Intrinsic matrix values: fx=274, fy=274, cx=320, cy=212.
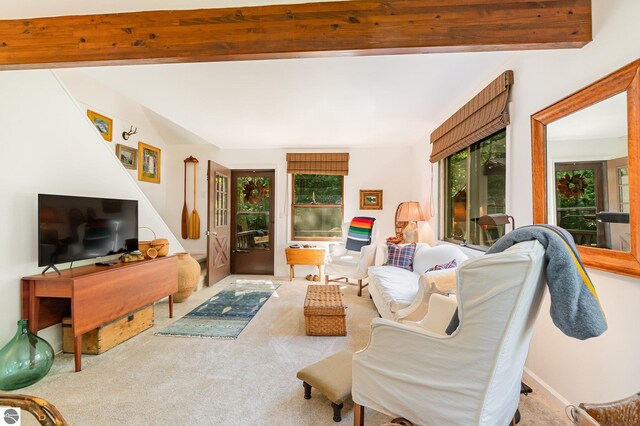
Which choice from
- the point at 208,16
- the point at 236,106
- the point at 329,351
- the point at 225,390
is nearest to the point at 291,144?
the point at 236,106

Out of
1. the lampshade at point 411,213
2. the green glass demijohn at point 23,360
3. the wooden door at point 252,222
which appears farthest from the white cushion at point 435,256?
the green glass demijohn at point 23,360

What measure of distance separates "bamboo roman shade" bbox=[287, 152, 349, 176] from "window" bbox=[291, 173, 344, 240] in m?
0.18

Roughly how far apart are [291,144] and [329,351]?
11.2ft

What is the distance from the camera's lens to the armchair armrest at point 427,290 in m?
1.96

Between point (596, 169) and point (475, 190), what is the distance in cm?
147

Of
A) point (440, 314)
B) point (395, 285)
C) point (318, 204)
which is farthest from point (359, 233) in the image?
point (440, 314)

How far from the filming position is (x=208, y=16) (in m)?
1.65

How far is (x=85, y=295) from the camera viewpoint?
199 centimetres

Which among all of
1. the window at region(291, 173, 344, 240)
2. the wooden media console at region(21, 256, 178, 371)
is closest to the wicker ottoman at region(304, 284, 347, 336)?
the wooden media console at region(21, 256, 178, 371)

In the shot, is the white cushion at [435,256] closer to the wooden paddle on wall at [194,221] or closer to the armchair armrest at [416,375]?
the armchair armrest at [416,375]

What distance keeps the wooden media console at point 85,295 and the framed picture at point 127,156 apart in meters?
2.04

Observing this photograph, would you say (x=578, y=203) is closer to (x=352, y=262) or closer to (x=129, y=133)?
(x=352, y=262)

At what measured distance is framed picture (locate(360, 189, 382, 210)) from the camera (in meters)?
4.85

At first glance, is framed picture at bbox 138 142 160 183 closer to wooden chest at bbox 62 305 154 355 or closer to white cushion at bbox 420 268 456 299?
wooden chest at bbox 62 305 154 355
